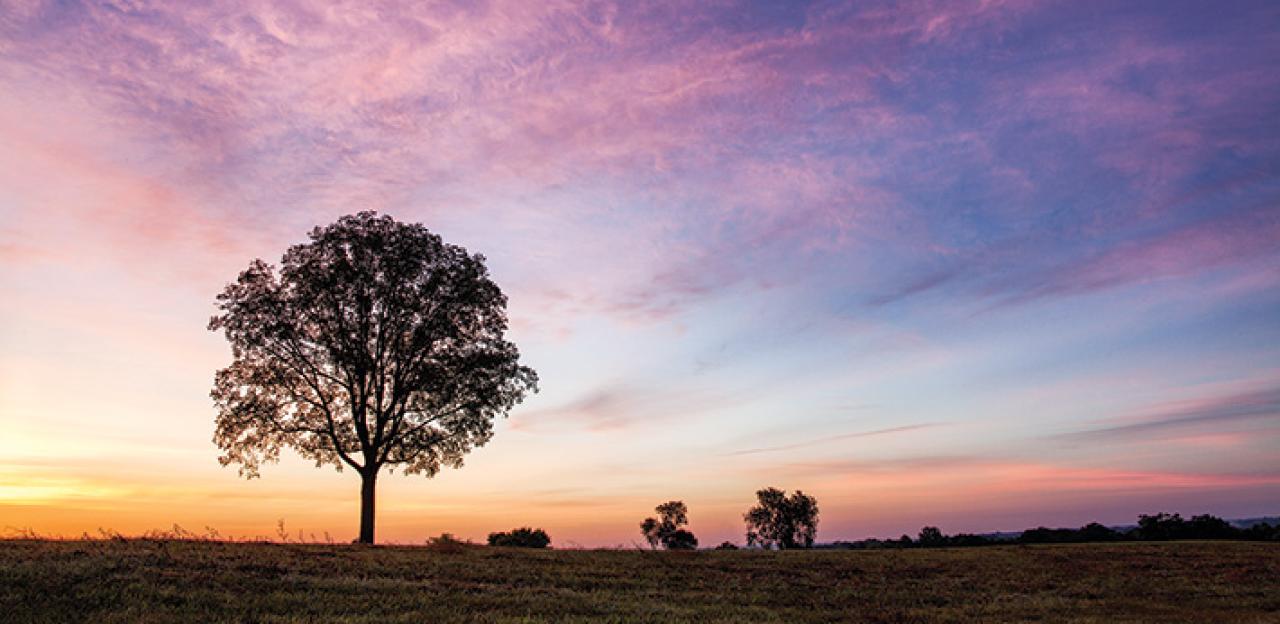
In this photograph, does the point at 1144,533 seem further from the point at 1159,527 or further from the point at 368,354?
the point at 368,354

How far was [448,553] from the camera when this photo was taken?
88.8 feet

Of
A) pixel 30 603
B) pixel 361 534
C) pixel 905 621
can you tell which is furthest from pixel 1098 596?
pixel 361 534

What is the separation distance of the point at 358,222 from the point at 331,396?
868 cm

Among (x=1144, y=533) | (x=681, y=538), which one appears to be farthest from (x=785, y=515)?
(x=1144, y=533)

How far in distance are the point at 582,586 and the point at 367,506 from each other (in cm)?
1840

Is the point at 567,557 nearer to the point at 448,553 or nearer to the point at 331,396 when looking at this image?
the point at 448,553

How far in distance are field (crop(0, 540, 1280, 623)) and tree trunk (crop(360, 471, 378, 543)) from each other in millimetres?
7097

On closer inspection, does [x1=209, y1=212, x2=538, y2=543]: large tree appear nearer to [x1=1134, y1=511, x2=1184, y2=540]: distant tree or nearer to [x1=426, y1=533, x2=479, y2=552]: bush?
[x1=426, y1=533, x2=479, y2=552]: bush

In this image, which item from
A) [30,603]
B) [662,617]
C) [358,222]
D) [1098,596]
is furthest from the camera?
[358,222]

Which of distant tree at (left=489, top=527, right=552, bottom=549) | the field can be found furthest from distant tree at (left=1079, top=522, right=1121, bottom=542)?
distant tree at (left=489, top=527, right=552, bottom=549)

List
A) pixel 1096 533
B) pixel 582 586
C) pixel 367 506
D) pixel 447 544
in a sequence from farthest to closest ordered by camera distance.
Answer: pixel 1096 533 → pixel 367 506 → pixel 447 544 → pixel 582 586

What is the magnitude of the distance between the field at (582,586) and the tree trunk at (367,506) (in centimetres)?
710

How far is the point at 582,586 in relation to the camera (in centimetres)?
2078

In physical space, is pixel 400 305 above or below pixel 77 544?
above
